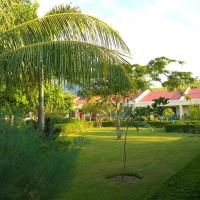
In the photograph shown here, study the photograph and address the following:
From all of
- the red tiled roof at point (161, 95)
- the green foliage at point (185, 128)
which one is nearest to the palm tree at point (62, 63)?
the green foliage at point (185, 128)

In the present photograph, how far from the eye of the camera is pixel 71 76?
25.0 ft

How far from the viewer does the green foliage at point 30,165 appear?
4371mm

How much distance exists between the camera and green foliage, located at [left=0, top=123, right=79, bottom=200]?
437cm

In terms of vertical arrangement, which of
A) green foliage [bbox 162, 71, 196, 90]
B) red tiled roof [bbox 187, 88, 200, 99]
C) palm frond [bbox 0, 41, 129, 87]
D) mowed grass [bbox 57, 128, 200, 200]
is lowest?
mowed grass [bbox 57, 128, 200, 200]

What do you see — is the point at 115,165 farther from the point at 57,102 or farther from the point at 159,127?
the point at 159,127

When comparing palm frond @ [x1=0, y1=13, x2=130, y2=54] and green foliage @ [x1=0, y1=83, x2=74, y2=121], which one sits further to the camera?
green foliage @ [x1=0, y1=83, x2=74, y2=121]

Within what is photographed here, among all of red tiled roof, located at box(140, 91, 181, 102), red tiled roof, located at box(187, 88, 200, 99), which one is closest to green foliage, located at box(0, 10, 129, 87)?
red tiled roof, located at box(187, 88, 200, 99)

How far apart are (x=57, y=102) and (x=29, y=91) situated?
1428 cm

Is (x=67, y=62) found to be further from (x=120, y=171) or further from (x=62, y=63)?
(x=120, y=171)

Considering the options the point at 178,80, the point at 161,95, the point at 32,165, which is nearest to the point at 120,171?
the point at 32,165

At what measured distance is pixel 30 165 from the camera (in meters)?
4.60

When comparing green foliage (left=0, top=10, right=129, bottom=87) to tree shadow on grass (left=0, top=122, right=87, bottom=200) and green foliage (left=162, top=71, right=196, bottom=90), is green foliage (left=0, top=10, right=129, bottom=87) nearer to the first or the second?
tree shadow on grass (left=0, top=122, right=87, bottom=200)

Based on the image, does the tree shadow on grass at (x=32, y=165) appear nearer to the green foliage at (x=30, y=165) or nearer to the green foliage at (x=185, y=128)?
the green foliage at (x=30, y=165)

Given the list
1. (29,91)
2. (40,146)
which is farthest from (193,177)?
(40,146)
